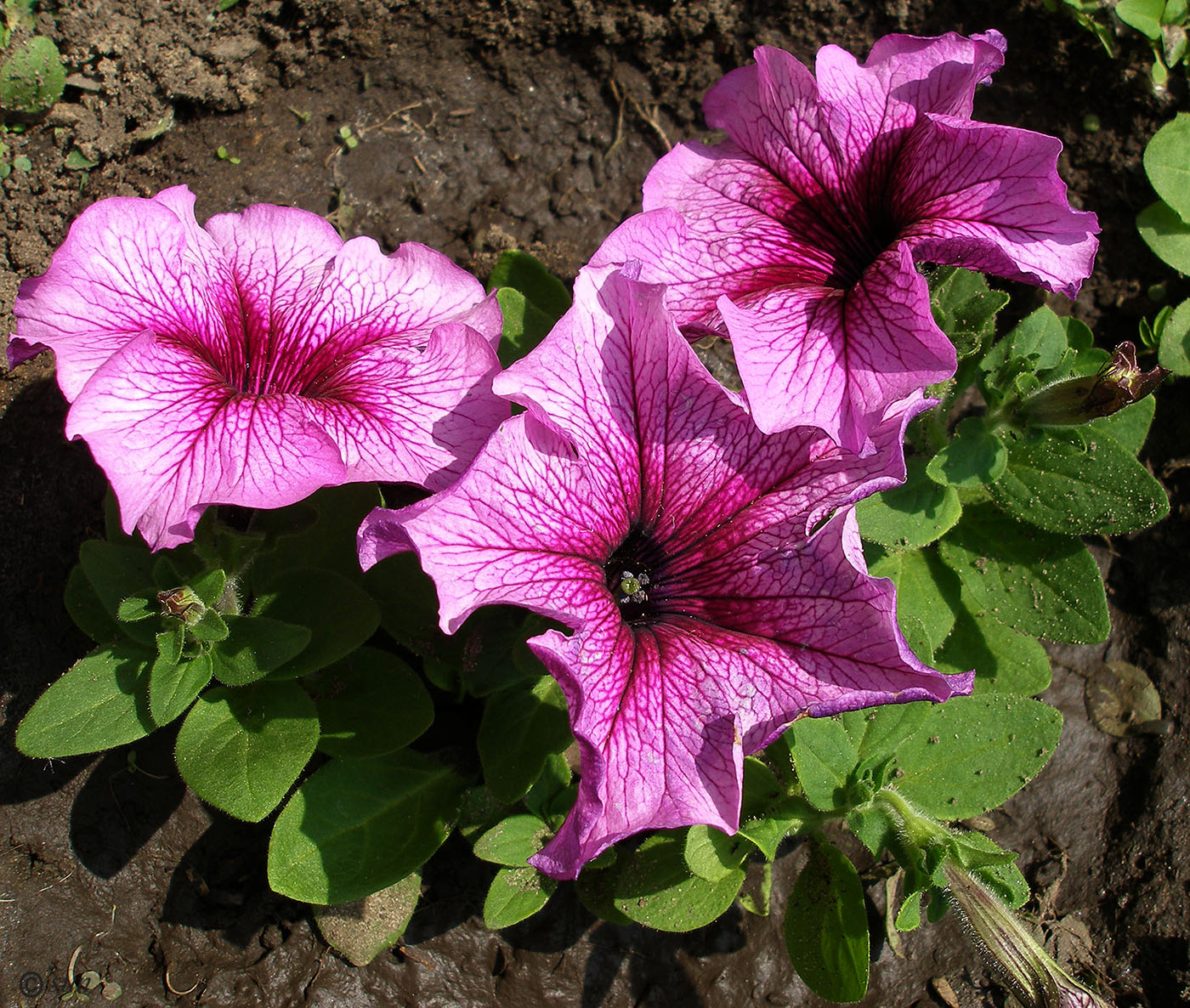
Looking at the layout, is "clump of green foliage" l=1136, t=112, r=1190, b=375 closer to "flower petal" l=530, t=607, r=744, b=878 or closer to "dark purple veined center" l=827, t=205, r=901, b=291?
"dark purple veined center" l=827, t=205, r=901, b=291

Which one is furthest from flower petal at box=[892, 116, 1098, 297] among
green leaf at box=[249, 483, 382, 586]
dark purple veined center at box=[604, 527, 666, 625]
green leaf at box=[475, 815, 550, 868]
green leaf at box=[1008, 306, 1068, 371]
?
green leaf at box=[475, 815, 550, 868]

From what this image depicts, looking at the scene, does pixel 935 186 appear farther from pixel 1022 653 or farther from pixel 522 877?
pixel 522 877

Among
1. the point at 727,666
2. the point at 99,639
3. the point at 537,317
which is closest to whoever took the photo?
the point at 727,666

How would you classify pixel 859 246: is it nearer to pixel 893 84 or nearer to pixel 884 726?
pixel 893 84

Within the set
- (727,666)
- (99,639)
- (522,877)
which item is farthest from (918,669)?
(99,639)

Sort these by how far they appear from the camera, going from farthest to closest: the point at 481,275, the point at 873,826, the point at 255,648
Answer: the point at 481,275, the point at 873,826, the point at 255,648

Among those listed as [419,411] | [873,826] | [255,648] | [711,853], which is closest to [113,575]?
[255,648]

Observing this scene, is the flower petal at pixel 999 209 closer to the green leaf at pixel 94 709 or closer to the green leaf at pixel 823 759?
the green leaf at pixel 823 759
